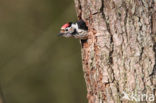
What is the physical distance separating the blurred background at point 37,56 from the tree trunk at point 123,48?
4.25m

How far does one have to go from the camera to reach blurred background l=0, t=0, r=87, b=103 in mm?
7586

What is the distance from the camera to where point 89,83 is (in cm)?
332

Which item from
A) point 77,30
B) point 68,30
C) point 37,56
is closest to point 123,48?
point 77,30

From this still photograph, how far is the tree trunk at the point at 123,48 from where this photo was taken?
284 centimetres

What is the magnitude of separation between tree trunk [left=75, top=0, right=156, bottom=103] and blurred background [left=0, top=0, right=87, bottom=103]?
4.25 meters

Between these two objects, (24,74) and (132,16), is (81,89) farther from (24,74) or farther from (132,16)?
(132,16)

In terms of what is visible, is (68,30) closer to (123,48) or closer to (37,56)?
(123,48)

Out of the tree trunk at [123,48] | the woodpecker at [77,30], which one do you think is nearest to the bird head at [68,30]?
the woodpecker at [77,30]

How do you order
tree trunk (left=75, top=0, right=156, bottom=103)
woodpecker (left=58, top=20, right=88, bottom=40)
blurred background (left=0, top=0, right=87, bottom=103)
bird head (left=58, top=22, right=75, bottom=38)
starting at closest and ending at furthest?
tree trunk (left=75, top=0, right=156, bottom=103) < woodpecker (left=58, top=20, right=88, bottom=40) < bird head (left=58, top=22, right=75, bottom=38) < blurred background (left=0, top=0, right=87, bottom=103)

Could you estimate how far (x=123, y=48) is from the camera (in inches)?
115

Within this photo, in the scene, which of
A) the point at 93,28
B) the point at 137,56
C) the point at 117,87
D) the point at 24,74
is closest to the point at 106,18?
the point at 93,28

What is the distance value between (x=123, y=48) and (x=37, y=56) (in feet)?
15.7

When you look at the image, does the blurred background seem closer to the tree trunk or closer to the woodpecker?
the woodpecker

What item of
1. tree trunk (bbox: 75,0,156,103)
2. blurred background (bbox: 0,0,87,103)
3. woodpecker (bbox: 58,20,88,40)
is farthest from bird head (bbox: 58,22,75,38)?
blurred background (bbox: 0,0,87,103)
